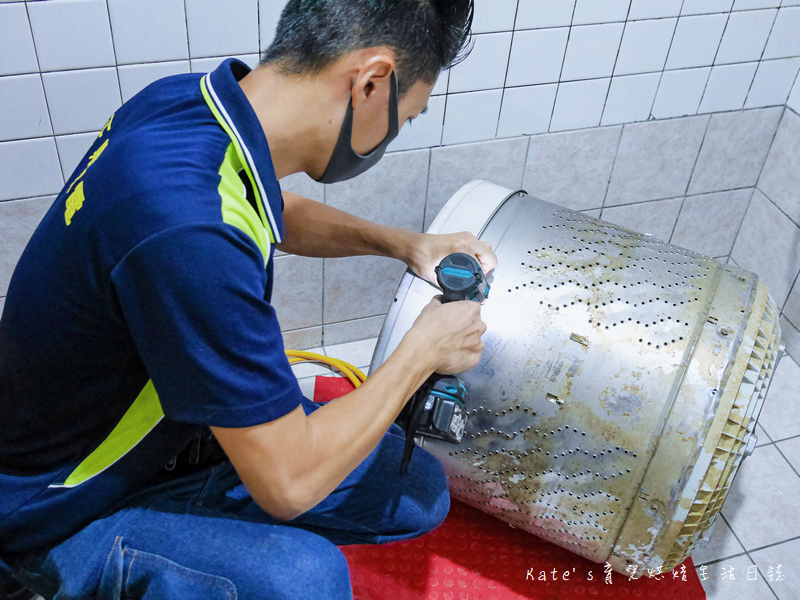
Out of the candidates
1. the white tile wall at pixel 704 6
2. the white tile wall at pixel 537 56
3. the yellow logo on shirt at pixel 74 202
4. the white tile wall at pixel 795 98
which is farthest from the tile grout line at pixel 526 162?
the yellow logo on shirt at pixel 74 202

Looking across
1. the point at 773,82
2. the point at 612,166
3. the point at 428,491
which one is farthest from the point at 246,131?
the point at 773,82

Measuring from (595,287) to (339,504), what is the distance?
0.65 m

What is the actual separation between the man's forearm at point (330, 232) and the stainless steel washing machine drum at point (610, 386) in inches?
3.7

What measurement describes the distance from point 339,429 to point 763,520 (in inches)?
54.1

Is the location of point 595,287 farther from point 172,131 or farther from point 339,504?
point 172,131

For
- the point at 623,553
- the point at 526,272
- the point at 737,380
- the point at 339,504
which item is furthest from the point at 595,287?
the point at 339,504

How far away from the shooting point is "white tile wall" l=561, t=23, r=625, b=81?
197cm

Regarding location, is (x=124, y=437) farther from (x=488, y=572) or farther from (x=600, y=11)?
(x=600, y=11)

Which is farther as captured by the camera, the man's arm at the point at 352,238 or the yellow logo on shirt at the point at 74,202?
the man's arm at the point at 352,238

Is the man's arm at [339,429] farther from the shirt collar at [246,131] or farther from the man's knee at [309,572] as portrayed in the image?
the shirt collar at [246,131]

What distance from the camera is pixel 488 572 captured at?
1713 millimetres

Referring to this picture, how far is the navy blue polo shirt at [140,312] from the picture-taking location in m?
0.91

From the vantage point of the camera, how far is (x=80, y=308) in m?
0.99

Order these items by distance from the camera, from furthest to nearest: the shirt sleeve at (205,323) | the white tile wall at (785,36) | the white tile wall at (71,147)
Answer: the white tile wall at (785,36) < the white tile wall at (71,147) < the shirt sleeve at (205,323)
